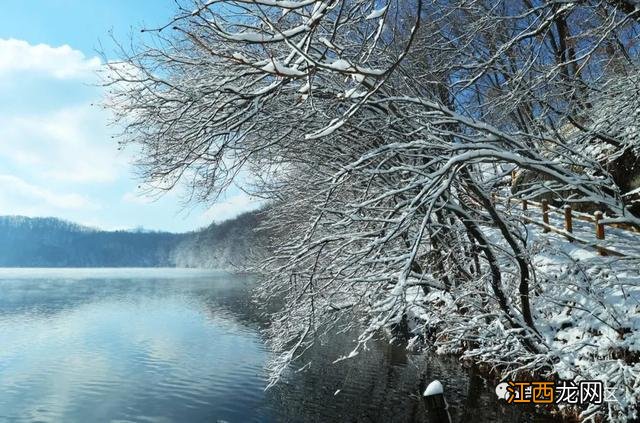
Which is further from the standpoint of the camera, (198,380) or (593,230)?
(593,230)

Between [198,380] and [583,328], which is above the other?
[583,328]

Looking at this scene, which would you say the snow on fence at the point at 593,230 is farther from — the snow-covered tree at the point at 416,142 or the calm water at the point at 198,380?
the calm water at the point at 198,380

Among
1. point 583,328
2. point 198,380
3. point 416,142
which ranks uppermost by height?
point 416,142

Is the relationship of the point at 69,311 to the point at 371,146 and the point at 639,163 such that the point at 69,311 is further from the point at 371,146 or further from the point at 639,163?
the point at 639,163

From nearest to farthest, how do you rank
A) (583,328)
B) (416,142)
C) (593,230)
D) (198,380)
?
1. (416,142)
2. (583,328)
3. (198,380)
4. (593,230)

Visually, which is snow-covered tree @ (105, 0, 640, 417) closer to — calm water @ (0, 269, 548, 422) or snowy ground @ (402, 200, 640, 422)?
snowy ground @ (402, 200, 640, 422)

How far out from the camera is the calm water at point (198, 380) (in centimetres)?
1153

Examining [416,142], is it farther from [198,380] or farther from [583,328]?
[198,380]

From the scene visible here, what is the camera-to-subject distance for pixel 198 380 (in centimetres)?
1469

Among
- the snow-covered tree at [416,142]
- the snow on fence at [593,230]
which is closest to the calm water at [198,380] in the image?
the snow-covered tree at [416,142]

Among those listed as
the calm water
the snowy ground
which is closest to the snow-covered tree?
the snowy ground

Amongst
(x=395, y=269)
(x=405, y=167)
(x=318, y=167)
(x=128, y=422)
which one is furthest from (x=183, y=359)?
(x=405, y=167)

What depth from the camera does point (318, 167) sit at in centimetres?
1315

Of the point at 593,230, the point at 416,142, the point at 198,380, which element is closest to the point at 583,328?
the point at 416,142
